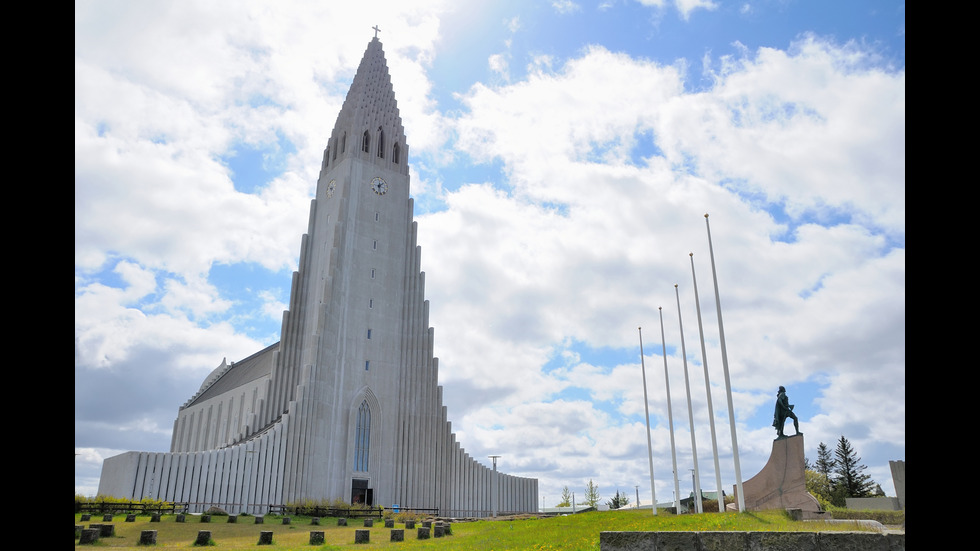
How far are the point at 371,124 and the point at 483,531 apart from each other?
152 feet

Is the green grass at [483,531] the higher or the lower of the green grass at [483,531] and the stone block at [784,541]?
the lower

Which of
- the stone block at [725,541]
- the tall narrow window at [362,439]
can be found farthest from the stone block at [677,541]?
the tall narrow window at [362,439]

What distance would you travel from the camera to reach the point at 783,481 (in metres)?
29.0

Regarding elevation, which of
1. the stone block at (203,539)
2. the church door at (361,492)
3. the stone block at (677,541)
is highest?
the church door at (361,492)

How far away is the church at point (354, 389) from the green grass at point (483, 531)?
28.0 ft

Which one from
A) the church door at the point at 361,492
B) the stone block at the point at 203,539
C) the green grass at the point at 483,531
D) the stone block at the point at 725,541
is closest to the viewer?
the stone block at the point at 725,541

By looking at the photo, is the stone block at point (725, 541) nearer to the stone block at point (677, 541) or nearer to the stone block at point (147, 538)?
the stone block at point (677, 541)

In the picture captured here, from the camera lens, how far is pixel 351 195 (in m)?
60.3

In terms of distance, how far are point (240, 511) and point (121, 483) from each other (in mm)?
7659

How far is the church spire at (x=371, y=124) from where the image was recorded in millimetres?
63125
